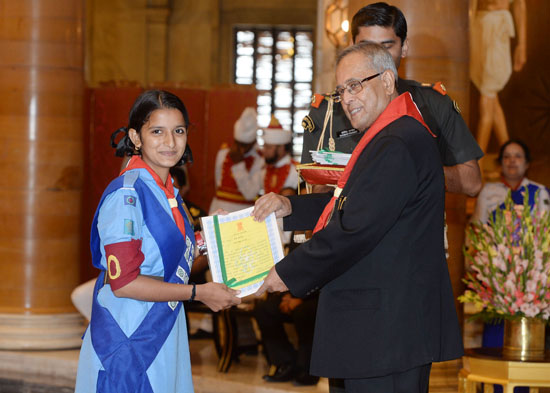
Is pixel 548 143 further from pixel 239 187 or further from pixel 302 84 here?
pixel 302 84

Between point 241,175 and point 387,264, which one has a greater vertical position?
point 241,175

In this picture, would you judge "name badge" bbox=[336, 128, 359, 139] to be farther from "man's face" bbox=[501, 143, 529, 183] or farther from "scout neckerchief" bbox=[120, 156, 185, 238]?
"man's face" bbox=[501, 143, 529, 183]

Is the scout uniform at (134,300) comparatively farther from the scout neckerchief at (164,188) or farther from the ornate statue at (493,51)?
the ornate statue at (493,51)

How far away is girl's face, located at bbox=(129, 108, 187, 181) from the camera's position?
341 cm

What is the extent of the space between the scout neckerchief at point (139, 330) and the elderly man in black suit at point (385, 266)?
50 centimetres

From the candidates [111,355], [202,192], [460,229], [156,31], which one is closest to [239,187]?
[202,192]

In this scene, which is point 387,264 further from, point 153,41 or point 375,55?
point 153,41

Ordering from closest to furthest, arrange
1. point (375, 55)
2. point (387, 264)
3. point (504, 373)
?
point (387, 264) → point (375, 55) → point (504, 373)

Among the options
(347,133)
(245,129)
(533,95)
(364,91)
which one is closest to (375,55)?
(364,91)

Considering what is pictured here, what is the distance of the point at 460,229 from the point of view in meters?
6.20

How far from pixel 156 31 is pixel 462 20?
12728 mm

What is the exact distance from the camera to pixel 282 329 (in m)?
7.20

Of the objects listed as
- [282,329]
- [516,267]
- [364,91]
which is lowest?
[282,329]

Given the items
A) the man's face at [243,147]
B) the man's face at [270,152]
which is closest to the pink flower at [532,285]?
the man's face at [270,152]
